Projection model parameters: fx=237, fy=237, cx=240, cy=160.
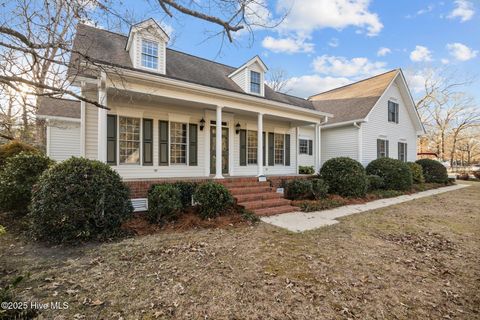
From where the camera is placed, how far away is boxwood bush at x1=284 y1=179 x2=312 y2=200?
9117mm

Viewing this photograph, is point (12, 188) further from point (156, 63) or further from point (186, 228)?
point (156, 63)

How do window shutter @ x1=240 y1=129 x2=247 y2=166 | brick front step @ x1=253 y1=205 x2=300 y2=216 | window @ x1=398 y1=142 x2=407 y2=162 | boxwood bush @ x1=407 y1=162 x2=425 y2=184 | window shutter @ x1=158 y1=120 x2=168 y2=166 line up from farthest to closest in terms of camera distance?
window @ x1=398 y1=142 x2=407 y2=162, boxwood bush @ x1=407 y1=162 x2=425 y2=184, window shutter @ x1=240 y1=129 x2=247 y2=166, window shutter @ x1=158 y1=120 x2=168 y2=166, brick front step @ x1=253 y1=205 x2=300 y2=216

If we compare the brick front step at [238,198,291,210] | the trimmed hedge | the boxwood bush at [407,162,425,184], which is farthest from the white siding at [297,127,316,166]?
the trimmed hedge

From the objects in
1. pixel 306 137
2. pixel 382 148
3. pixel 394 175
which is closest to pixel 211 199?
pixel 394 175

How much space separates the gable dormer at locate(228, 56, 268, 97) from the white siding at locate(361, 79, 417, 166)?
294 inches

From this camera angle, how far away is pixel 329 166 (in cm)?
1073

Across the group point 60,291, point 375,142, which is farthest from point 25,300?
point 375,142

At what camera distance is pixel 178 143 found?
955 cm

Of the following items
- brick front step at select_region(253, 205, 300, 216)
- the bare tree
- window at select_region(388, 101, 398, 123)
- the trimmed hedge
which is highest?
the bare tree

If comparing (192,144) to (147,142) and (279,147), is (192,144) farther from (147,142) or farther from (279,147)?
(279,147)

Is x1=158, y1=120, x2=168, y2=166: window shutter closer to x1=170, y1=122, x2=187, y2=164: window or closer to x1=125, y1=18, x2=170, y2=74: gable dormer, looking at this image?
x1=170, y1=122, x2=187, y2=164: window

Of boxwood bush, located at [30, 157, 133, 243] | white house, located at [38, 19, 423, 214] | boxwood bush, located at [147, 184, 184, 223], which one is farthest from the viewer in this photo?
white house, located at [38, 19, 423, 214]

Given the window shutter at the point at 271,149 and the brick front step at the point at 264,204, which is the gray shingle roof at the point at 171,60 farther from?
the brick front step at the point at 264,204

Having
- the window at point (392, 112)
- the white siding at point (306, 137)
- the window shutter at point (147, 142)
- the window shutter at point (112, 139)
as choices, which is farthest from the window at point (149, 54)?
the window at point (392, 112)
